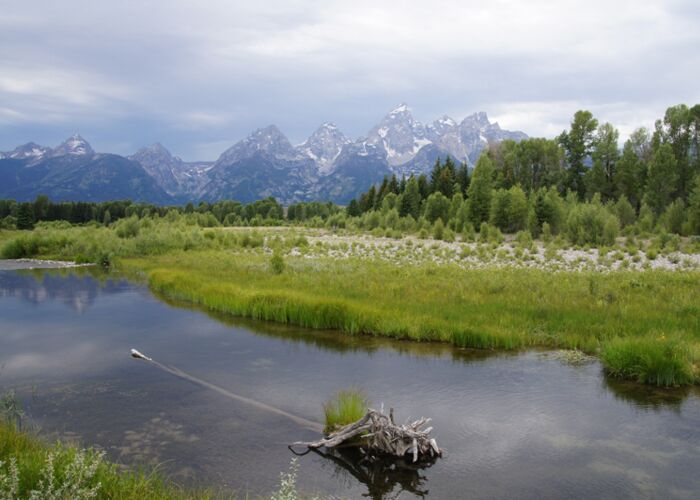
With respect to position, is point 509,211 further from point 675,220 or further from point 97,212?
point 97,212

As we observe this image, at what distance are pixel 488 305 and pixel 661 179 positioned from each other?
44505mm

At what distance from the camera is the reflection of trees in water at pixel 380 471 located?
775 cm

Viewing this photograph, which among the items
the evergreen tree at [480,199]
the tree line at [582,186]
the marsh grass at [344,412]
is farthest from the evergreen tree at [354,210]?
the marsh grass at [344,412]

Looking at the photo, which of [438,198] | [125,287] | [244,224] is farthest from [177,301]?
[244,224]

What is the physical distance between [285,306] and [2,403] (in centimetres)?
1064

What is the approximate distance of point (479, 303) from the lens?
19141mm

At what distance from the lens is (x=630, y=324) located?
15.6 m

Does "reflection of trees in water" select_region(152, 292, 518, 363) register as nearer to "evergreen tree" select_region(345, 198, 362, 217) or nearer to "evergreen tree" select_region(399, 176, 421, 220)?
"evergreen tree" select_region(399, 176, 421, 220)

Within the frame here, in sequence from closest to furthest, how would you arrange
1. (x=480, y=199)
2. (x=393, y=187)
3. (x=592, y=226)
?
(x=592, y=226), (x=480, y=199), (x=393, y=187)

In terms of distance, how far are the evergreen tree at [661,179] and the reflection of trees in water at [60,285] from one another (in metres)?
50.5

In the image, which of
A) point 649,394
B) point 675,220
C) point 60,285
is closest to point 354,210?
point 675,220

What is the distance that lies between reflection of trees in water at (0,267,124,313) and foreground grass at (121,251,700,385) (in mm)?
3361

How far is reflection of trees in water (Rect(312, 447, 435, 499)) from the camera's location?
305 inches

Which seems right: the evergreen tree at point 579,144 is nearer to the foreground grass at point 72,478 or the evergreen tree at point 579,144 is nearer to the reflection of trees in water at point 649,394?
the reflection of trees in water at point 649,394
